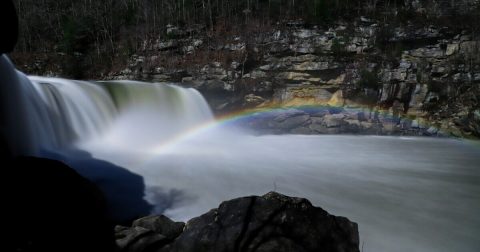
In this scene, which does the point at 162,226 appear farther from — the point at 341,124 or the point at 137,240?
the point at 341,124

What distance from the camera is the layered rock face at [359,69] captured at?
61.3 ft

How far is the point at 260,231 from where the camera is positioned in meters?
3.85

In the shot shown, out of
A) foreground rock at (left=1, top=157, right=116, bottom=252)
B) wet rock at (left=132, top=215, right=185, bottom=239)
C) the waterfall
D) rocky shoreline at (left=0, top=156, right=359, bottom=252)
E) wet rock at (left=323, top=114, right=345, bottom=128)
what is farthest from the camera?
wet rock at (left=323, top=114, right=345, bottom=128)

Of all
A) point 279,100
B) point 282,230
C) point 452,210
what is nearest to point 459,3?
point 279,100

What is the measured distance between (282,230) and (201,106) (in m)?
15.1

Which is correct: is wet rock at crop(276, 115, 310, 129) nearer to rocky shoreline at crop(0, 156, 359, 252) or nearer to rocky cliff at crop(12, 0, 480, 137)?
rocky cliff at crop(12, 0, 480, 137)

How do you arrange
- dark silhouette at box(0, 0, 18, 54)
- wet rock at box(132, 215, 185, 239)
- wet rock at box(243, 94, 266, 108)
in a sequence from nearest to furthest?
dark silhouette at box(0, 0, 18, 54) → wet rock at box(132, 215, 185, 239) → wet rock at box(243, 94, 266, 108)

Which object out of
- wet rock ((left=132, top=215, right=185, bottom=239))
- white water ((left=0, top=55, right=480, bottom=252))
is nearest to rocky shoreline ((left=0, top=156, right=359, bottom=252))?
wet rock ((left=132, top=215, right=185, bottom=239))

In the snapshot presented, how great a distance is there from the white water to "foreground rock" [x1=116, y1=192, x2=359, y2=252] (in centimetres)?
156

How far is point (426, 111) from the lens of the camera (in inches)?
733

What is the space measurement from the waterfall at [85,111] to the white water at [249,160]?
0.05 m

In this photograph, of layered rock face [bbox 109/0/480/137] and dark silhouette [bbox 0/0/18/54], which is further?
layered rock face [bbox 109/0/480/137]

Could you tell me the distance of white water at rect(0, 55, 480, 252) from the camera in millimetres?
6512

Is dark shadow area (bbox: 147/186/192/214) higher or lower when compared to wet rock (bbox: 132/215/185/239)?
lower
